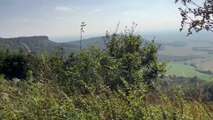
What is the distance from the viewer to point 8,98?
23.2ft

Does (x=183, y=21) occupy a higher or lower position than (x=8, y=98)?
higher

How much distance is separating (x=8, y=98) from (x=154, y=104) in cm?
300

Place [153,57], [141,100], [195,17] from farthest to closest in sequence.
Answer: [153,57] < [195,17] < [141,100]

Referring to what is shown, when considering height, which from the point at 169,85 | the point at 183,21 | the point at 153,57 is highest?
the point at 183,21

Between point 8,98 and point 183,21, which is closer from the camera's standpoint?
point 183,21

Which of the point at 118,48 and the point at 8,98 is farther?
the point at 118,48

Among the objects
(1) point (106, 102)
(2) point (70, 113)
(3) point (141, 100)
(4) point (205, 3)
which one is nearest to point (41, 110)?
(2) point (70, 113)

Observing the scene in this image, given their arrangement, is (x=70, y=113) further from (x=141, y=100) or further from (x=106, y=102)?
(x=141, y=100)

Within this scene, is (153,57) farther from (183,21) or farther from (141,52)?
(183,21)

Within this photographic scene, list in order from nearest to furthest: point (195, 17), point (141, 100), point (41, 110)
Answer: point (141, 100), point (195, 17), point (41, 110)

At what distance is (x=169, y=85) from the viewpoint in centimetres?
441

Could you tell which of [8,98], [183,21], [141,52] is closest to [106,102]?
[183,21]

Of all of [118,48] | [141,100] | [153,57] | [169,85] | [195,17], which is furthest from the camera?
[153,57]

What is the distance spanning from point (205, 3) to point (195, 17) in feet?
0.94
